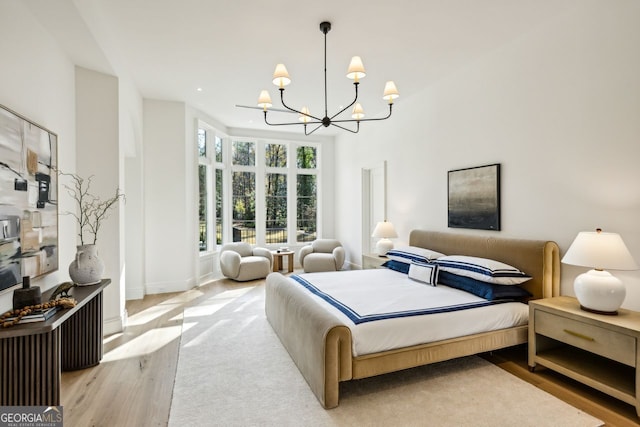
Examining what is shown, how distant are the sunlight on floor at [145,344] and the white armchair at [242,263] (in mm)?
2065

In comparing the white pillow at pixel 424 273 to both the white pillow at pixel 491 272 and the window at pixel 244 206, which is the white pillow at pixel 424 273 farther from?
the window at pixel 244 206

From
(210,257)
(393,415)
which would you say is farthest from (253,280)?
(393,415)

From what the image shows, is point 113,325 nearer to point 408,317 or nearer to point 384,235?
point 408,317

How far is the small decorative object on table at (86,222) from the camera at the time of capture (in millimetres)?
2705

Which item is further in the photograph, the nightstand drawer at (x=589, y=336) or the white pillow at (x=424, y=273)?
the white pillow at (x=424, y=273)

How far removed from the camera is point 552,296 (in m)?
2.90

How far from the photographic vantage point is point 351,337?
→ 2.22 meters

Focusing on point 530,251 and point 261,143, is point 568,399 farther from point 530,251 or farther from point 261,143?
point 261,143

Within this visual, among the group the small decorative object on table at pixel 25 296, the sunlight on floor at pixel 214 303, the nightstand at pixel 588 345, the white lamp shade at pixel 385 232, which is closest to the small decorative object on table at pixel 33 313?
the small decorative object on table at pixel 25 296

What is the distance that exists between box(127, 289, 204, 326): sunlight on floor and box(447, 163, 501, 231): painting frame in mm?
3841

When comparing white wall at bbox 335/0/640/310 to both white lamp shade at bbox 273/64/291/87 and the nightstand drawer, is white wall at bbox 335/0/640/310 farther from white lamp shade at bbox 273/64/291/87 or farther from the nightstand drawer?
white lamp shade at bbox 273/64/291/87

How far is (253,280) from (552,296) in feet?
15.0

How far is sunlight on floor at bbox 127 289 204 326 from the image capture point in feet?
12.8

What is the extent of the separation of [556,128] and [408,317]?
7.17 feet
